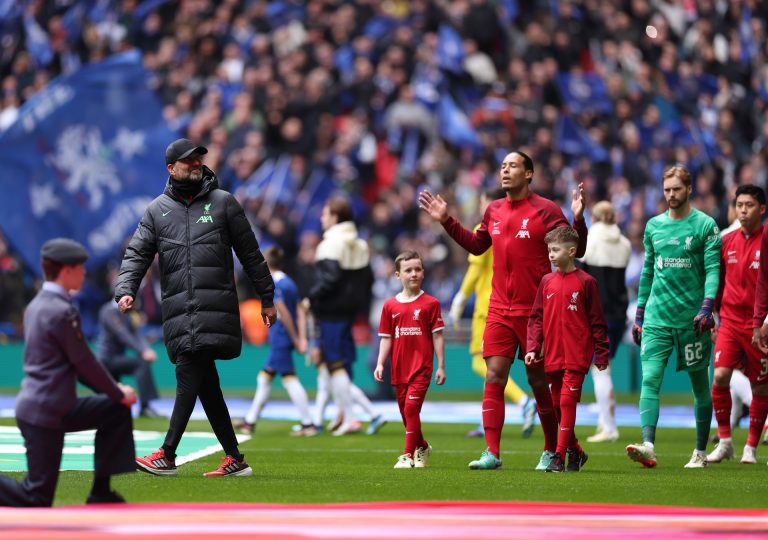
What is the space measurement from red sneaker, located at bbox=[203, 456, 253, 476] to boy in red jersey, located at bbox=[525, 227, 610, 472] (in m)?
2.24

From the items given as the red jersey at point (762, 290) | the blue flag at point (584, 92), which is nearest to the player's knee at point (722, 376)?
the red jersey at point (762, 290)

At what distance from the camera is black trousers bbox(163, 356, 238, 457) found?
9698mm

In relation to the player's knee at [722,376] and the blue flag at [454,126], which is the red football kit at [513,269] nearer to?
the player's knee at [722,376]

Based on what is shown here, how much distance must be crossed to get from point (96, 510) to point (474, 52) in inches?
802

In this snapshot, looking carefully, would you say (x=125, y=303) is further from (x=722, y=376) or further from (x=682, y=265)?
(x=722, y=376)

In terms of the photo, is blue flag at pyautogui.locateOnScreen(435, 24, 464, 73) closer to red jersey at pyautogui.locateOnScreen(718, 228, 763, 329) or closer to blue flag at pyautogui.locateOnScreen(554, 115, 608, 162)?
blue flag at pyautogui.locateOnScreen(554, 115, 608, 162)

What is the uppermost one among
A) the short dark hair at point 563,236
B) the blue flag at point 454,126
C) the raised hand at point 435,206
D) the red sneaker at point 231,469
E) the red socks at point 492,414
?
the blue flag at point 454,126

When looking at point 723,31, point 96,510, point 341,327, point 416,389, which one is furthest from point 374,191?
point 96,510

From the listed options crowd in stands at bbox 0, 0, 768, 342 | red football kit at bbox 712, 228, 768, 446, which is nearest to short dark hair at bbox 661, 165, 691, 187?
red football kit at bbox 712, 228, 768, 446

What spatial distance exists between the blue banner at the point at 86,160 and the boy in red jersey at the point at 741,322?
45.5 feet

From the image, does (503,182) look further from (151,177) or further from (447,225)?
(151,177)

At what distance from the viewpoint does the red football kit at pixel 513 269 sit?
1043 centimetres

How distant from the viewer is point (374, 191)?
24.7 meters

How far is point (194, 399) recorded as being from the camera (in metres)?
9.76
